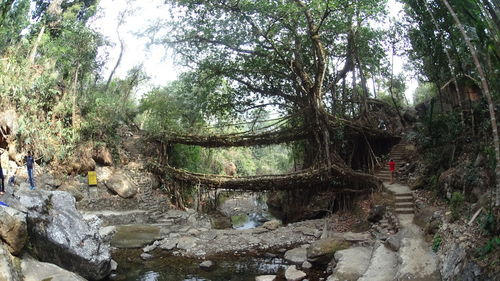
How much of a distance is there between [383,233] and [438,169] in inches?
99.3

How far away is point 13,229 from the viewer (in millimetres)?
5762

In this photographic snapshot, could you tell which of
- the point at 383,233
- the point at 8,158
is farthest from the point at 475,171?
the point at 8,158

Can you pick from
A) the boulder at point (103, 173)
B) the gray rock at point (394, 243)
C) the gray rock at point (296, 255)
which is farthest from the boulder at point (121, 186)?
the gray rock at point (394, 243)

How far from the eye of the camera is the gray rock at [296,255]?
28.6 feet

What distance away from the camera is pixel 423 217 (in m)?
8.08

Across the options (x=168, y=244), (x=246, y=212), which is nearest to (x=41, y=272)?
(x=168, y=244)

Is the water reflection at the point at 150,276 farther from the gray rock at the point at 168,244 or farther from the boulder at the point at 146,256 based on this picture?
the gray rock at the point at 168,244

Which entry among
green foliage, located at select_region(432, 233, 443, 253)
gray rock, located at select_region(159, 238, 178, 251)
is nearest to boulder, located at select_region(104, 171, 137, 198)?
gray rock, located at select_region(159, 238, 178, 251)

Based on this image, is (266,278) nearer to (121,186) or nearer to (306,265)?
(306,265)

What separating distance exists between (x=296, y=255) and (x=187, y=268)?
2.83 m

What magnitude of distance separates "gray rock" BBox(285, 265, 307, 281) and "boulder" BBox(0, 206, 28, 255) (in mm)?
5172

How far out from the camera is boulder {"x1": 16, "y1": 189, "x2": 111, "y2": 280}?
670 cm

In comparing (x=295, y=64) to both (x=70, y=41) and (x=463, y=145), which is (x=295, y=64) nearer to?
(x=463, y=145)

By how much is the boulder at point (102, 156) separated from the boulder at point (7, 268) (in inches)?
354
